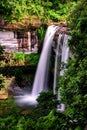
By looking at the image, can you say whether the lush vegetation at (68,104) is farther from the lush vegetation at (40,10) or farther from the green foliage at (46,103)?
the lush vegetation at (40,10)

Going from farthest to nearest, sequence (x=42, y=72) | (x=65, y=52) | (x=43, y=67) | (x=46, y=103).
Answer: (x=43, y=67) < (x=42, y=72) < (x=65, y=52) < (x=46, y=103)

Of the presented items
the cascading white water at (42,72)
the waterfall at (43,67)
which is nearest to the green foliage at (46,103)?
the cascading white water at (42,72)

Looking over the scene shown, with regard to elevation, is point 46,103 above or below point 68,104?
below

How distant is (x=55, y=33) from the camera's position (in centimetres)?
2127

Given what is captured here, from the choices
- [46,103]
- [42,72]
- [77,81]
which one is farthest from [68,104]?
[42,72]

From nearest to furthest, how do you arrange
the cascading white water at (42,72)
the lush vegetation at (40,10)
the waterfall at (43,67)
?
the cascading white water at (42,72) → the waterfall at (43,67) → the lush vegetation at (40,10)

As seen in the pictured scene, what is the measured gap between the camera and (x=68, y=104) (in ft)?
35.8

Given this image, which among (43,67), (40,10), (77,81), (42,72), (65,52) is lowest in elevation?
(77,81)

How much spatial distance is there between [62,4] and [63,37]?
7402mm

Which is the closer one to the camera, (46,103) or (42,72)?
(46,103)

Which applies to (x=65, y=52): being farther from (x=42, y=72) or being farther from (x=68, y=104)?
(x=68, y=104)

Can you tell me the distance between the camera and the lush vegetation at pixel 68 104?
617 cm

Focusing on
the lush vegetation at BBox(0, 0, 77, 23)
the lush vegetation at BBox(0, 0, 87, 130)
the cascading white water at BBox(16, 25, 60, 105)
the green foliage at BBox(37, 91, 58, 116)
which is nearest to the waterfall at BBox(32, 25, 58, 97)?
the cascading white water at BBox(16, 25, 60, 105)

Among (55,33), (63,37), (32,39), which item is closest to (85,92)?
(63,37)
